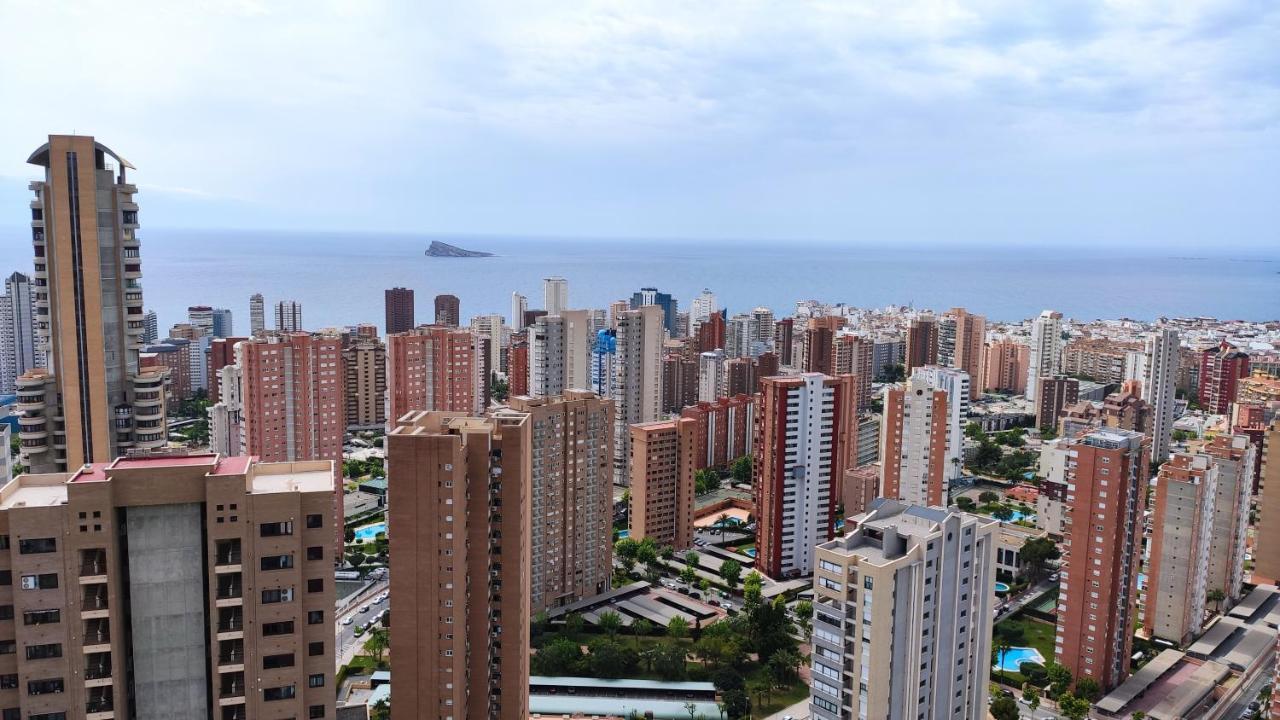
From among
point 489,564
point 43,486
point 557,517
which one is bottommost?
point 557,517

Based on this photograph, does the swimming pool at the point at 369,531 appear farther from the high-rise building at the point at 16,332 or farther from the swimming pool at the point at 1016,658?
the high-rise building at the point at 16,332

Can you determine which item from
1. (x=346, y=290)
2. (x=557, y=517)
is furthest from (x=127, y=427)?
(x=346, y=290)

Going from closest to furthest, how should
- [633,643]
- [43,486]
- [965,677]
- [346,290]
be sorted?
[43,486]
[965,677]
[633,643]
[346,290]

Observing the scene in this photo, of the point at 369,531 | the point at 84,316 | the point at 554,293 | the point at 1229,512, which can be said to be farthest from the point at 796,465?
the point at 554,293

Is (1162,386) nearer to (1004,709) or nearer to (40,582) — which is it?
(1004,709)

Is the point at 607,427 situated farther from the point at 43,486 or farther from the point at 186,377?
the point at 186,377

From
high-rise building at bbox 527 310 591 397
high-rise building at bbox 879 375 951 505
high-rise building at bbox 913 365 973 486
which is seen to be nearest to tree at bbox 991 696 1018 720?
high-rise building at bbox 879 375 951 505
